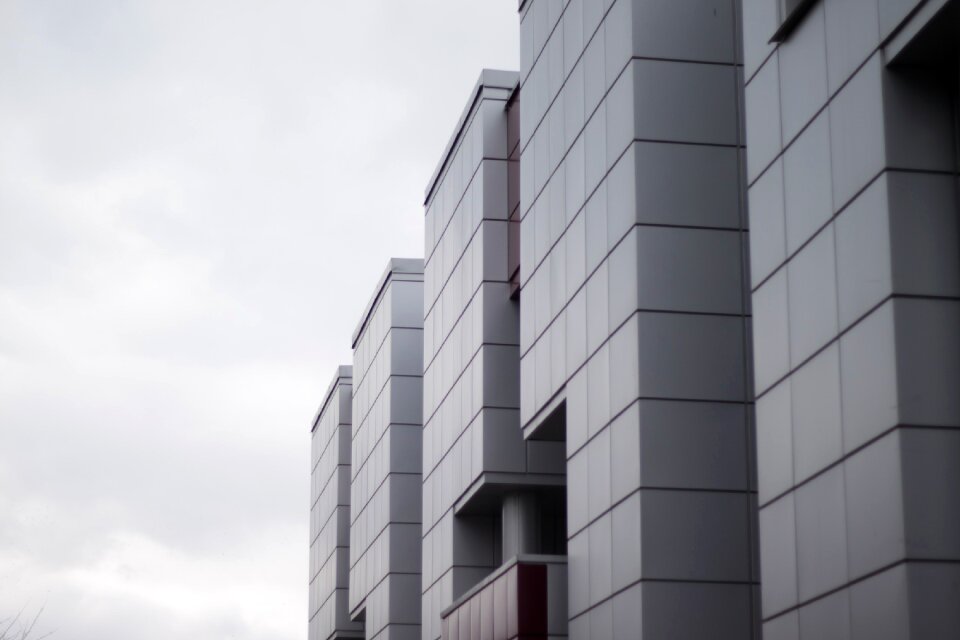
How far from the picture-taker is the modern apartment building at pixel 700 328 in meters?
22.9

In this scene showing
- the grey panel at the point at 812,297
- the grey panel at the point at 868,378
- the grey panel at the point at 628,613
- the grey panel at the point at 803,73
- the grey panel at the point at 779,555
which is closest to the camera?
the grey panel at the point at 868,378

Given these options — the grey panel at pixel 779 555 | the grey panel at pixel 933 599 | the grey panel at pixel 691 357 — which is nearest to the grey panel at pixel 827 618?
the grey panel at pixel 779 555

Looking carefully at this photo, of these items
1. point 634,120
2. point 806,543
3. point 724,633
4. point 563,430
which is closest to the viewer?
point 806,543

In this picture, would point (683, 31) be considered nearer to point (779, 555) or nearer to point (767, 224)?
point (767, 224)

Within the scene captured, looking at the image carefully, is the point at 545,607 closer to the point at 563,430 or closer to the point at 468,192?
the point at 563,430

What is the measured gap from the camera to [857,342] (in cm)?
2370

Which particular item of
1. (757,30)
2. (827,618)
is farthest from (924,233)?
(757,30)

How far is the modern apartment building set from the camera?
22.9 m

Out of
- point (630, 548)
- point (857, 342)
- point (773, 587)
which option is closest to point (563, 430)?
point (630, 548)

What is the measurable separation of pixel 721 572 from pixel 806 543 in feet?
23.9

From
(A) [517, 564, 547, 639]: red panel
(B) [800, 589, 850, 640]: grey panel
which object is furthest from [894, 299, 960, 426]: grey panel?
(A) [517, 564, 547, 639]: red panel

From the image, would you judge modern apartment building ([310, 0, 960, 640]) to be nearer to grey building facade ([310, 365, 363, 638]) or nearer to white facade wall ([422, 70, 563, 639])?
white facade wall ([422, 70, 563, 639])

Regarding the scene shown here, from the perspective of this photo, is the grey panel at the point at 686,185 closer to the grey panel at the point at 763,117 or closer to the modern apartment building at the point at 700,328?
the modern apartment building at the point at 700,328

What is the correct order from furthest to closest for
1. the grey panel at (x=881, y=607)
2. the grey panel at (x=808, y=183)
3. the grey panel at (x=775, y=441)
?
1. the grey panel at (x=775, y=441)
2. the grey panel at (x=808, y=183)
3. the grey panel at (x=881, y=607)
